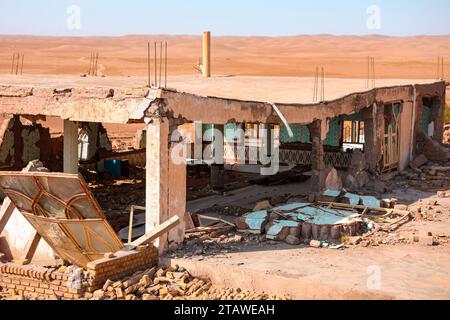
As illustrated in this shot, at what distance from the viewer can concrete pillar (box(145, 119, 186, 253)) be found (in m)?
11.0

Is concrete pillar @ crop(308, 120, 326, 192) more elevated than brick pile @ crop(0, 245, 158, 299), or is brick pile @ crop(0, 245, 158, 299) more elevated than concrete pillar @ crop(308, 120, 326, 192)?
concrete pillar @ crop(308, 120, 326, 192)

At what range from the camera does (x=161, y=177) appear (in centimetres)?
1109

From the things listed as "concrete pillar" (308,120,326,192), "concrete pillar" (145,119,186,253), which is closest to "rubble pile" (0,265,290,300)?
"concrete pillar" (145,119,186,253)

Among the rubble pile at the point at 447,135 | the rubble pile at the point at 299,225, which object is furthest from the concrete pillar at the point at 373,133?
the rubble pile at the point at 447,135

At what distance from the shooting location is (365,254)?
38.1 feet

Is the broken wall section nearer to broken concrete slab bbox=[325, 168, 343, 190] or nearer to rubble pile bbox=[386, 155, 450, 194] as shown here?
broken concrete slab bbox=[325, 168, 343, 190]

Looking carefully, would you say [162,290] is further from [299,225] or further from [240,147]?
[240,147]

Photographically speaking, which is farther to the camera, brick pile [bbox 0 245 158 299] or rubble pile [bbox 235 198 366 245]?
rubble pile [bbox 235 198 366 245]

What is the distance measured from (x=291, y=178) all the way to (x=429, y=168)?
4160 millimetres

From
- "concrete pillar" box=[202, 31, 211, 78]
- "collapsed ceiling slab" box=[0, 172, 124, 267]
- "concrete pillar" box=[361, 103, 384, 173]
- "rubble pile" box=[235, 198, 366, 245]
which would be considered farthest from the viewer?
"concrete pillar" box=[202, 31, 211, 78]

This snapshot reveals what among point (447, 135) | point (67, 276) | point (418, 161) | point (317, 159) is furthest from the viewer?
point (447, 135)

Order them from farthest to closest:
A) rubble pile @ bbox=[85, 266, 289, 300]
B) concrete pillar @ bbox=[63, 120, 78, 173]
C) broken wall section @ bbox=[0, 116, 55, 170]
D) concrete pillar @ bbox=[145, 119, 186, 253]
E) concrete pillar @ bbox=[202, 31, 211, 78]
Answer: concrete pillar @ bbox=[202, 31, 211, 78] < broken wall section @ bbox=[0, 116, 55, 170] < concrete pillar @ bbox=[63, 120, 78, 173] < concrete pillar @ bbox=[145, 119, 186, 253] < rubble pile @ bbox=[85, 266, 289, 300]

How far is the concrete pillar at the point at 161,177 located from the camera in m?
11.0

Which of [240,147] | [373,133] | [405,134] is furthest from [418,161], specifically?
[240,147]
